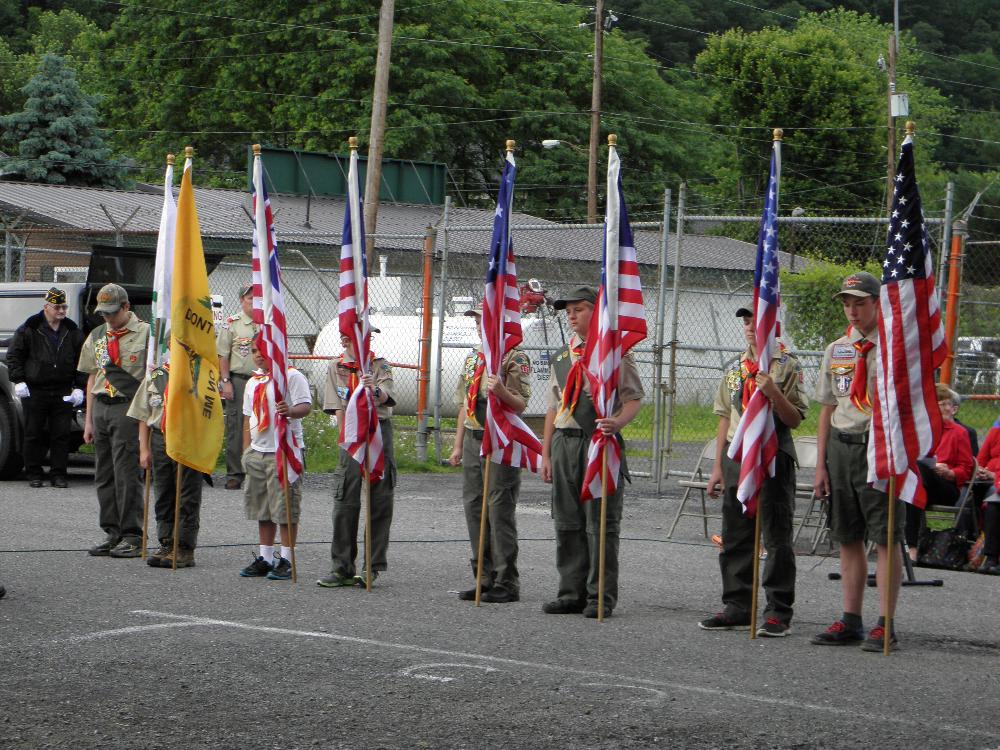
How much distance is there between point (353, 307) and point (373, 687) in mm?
3666

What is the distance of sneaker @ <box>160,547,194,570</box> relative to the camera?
10.1 m

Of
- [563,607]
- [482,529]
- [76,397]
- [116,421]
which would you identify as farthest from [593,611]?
[76,397]

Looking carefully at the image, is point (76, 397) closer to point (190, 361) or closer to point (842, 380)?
point (190, 361)

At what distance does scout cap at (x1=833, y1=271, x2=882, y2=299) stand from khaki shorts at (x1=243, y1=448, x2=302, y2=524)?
3958 mm

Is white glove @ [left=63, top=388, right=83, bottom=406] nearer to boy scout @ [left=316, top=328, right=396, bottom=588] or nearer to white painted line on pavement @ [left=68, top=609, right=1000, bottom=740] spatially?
boy scout @ [left=316, top=328, right=396, bottom=588]

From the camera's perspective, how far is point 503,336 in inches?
366

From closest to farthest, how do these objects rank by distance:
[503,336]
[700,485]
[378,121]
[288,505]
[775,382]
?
1. [775,382]
2. [503,336]
3. [288,505]
4. [700,485]
5. [378,121]

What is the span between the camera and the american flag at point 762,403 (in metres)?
8.10

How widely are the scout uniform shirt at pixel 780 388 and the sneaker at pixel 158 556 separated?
399 centimetres

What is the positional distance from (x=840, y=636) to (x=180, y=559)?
4637 mm

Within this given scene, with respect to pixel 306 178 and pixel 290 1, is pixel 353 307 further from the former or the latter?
pixel 290 1

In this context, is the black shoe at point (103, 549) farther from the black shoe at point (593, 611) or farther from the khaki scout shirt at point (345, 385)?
the black shoe at point (593, 611)

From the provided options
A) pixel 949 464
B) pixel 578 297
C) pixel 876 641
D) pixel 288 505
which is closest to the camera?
pixel 876 641

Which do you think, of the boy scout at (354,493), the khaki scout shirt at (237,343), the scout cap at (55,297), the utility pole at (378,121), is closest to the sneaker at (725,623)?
the boy scout at (354,493)
